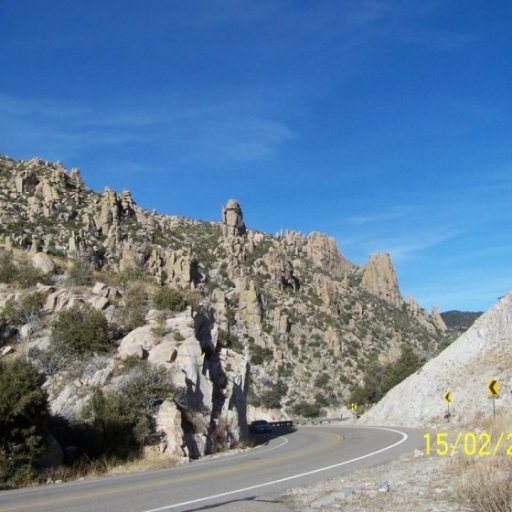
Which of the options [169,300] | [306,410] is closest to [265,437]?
[169,300]

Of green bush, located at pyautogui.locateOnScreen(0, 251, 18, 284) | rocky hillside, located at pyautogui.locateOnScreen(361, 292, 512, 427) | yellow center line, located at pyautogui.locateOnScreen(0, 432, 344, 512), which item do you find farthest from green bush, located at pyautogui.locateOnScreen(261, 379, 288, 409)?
yellow center line, located at pyautogui.locateOnScreen(0, 432, 344, 512)

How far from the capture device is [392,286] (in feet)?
368

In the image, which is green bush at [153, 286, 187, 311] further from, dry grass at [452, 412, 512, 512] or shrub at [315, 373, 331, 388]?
shrub at [315, 373, 331, 388]

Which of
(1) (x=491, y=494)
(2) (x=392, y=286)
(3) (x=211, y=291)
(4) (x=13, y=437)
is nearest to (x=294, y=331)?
(3) (x=211, y=291)

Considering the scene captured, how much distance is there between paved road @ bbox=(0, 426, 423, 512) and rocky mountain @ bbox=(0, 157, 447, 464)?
3473mm

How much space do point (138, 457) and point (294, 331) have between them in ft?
188

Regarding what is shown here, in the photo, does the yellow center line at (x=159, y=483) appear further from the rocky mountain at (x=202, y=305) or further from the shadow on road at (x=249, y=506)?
the rocky mountain at (x=202, y=305)

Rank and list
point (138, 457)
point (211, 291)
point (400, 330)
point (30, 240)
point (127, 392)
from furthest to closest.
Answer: point (400, 330)
point (211, 291)
point (30, 240)
point (127, 392)
point (138, 457)

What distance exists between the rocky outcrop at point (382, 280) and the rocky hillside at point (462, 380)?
7141cm

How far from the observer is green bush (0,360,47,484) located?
42.8 ft

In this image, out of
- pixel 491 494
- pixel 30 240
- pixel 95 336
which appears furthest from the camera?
pixel 30 240

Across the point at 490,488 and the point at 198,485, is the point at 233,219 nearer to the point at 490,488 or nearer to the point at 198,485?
the point at 198,485

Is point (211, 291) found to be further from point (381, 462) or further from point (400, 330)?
point (381, 462)

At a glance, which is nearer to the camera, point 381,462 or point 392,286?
point 381,462
